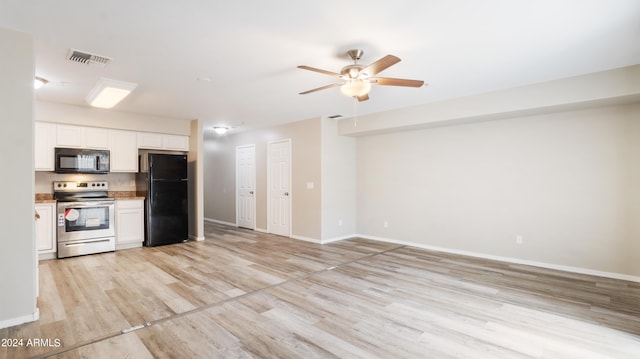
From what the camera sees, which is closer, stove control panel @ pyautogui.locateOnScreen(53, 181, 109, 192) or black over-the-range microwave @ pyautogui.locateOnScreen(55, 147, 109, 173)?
black over-the-range microwave @ pyautogui.locateOnScreen(55, 147, 109, 173)

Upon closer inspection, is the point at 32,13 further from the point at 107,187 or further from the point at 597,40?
the point at 597,40

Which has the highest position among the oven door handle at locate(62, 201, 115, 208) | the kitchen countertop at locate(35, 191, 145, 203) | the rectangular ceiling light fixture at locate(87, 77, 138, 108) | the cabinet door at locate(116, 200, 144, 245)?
the rectangular ceiling light fixture at locate(87, 77, 138, 108)

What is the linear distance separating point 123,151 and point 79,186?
3.03ft

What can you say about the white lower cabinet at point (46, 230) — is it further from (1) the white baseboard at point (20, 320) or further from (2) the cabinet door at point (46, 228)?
(1) the white baseboard at point (20, 320)

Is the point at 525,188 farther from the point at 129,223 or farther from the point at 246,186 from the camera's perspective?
the point at 129,223

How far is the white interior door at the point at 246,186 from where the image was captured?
755 cm

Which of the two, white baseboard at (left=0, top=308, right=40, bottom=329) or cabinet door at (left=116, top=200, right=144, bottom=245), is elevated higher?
cabinet door at (left=116, top=200, right=144, bottom=245)

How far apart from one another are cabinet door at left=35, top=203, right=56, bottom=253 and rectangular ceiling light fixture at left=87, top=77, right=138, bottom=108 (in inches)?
73.9

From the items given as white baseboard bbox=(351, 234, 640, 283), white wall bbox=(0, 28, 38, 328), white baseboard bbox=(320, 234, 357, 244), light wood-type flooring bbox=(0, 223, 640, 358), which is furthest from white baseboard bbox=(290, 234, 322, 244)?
white wall bbox=(0, 28, 38, 328)

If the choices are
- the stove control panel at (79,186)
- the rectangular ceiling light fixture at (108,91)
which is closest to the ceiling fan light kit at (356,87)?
the rectangular ceiling light fixture at (108,91)

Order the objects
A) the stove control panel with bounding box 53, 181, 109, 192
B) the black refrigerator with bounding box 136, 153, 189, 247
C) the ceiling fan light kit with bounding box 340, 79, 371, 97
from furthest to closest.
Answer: the black refrigerator with bounding box 136, 153, 189, 247 < the stove control panel with bounding box 53, 181, 109, 192 < the ceiling fan light kit with bounding box 340, 79, 371, 97

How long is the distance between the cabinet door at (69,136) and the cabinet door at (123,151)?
1.40 ft

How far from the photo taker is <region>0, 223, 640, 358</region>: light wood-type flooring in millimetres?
2314

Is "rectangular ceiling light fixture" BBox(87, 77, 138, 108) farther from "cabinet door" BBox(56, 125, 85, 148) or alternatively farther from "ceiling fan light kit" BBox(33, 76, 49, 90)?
"cabinet door" BBox(56, 125, 85, 148)
